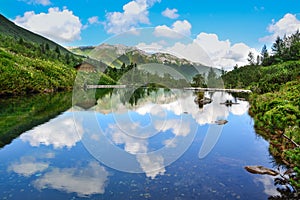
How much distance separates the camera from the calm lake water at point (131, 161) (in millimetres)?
9617

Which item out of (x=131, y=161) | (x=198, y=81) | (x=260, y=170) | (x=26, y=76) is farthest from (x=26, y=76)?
(x=260, y=170)

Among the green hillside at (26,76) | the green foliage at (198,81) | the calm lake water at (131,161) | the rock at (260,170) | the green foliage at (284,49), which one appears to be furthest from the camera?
the green foliage at (284,49)

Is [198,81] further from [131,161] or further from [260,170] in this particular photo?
[260,170]

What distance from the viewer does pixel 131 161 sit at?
41.2 ft

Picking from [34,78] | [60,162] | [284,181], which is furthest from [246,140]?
[34,78]

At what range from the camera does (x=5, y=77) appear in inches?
1533

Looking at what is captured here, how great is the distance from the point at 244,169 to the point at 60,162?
7836 millimetres

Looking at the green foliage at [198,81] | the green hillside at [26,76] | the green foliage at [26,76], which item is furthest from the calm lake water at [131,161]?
the green foliage at [198,81]

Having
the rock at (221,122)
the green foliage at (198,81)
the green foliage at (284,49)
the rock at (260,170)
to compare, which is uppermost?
the green foliage at (284,49)

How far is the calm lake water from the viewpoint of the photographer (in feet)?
31.6

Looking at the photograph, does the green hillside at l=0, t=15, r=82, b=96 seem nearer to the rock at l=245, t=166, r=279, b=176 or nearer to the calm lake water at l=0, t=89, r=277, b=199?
the calm lake water at l=0, t=89, r=277, b=199

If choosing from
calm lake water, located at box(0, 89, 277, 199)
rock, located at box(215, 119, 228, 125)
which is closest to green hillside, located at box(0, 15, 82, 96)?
calm lake water, located at box(0, 89, 277, 199)

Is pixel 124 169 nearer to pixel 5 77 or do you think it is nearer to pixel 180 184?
pixel 180 184

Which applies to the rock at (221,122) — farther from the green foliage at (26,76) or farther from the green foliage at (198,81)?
the green foliage at (26,76)
